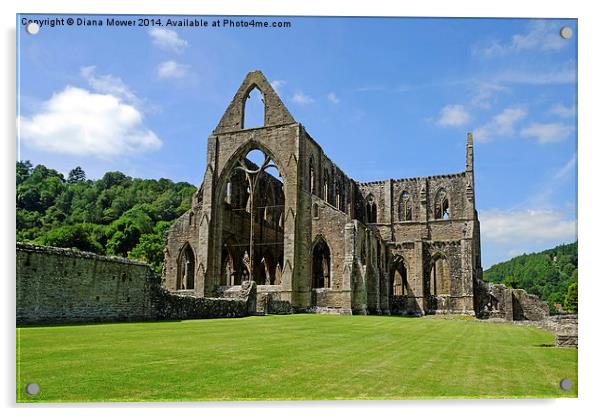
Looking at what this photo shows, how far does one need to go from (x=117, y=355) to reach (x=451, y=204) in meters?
49.6

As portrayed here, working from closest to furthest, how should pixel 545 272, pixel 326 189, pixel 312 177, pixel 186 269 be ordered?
pixel 545 272, pixel 312 177, pixel 186 269, pixel 326 189

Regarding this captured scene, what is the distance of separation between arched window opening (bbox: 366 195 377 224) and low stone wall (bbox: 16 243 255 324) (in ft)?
124

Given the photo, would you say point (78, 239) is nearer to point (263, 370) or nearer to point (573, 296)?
point (573, 296)

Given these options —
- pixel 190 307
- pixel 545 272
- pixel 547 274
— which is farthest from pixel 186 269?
pixel 545 272

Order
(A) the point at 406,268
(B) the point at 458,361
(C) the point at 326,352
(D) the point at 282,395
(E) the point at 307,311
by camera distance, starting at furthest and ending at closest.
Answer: (A) the point at 406,268, (E) the point at 307,311, (C) the point at 326,352, (B) the point at 458,361, (D) the point at 282,395

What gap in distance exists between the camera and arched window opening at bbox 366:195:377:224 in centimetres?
5878

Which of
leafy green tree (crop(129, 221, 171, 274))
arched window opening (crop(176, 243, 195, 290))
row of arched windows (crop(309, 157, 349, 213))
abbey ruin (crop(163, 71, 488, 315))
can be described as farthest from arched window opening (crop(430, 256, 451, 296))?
leafy green tree (crop(129, 221, 171, 274))

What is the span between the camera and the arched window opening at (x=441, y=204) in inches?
2228

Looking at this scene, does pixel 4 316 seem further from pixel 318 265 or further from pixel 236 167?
pixel 318 265

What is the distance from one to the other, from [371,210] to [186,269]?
81.6 feet

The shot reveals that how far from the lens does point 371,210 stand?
59.2 m

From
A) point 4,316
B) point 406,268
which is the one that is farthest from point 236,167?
point 4,316

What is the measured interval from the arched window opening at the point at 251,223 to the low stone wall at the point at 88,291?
16.0 meters

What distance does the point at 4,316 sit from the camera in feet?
29.5
